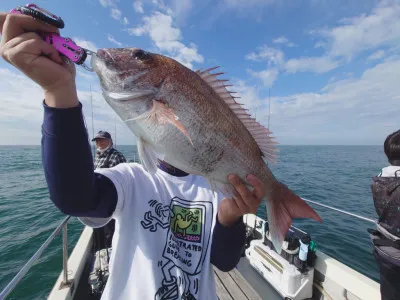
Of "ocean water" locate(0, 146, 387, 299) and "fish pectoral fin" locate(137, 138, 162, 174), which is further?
"ocean water" locate(0, 146, 387, 299)

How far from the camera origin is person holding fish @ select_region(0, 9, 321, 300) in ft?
4.27

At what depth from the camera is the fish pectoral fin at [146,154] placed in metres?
1.53

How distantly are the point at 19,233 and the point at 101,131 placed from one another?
25.5 ft

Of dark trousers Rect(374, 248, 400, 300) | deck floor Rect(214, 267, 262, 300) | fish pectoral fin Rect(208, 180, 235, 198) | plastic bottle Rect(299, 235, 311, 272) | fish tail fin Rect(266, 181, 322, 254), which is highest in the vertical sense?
fish pectoral fin Rect(208, 180, 235, 198)

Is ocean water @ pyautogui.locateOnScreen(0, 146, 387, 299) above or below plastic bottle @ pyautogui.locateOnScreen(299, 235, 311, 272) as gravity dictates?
A: below

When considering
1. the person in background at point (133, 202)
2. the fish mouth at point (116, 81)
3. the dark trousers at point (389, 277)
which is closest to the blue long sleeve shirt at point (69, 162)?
the person in background at point (133, 202)

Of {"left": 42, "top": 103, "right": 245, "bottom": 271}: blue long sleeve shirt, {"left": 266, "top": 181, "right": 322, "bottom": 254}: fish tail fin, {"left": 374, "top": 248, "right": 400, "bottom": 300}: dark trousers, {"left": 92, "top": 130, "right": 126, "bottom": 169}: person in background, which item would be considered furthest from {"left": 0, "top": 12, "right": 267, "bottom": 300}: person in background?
{"left": 92, "top": 130, "right": 126, "bottom": 169}: person in background

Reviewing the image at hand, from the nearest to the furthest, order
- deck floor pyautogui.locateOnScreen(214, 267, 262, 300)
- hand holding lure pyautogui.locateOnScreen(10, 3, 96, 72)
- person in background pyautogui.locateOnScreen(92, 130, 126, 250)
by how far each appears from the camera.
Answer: hand holding lure pyautogui.locateOnScreen(10, 3, 96, 72), deck floor pyautogui.locateOnScreen(214, 267, 262, 300), person in background pyautogui.locateOnScreen(92, 130, 126, 250)

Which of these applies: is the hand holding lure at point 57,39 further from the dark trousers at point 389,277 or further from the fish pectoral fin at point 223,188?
the dark trousers at point 389,277

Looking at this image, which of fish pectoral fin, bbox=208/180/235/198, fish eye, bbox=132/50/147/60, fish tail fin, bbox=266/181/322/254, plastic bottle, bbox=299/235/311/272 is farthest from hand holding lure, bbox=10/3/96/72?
plastic bottle, bbox=299/235/311/272

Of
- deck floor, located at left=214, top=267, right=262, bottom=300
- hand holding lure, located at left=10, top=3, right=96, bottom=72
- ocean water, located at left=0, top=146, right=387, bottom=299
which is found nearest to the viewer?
hand holding lure, located at left=10, top=3, right=96, bottom=72

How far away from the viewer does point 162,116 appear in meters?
1.43

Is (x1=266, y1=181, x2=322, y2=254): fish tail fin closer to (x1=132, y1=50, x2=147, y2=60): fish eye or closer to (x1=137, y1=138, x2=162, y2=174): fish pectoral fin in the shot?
(x1=137, y1=138, x2=162, y2=174): fish pectoral fin

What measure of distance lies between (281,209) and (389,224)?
2170mm
